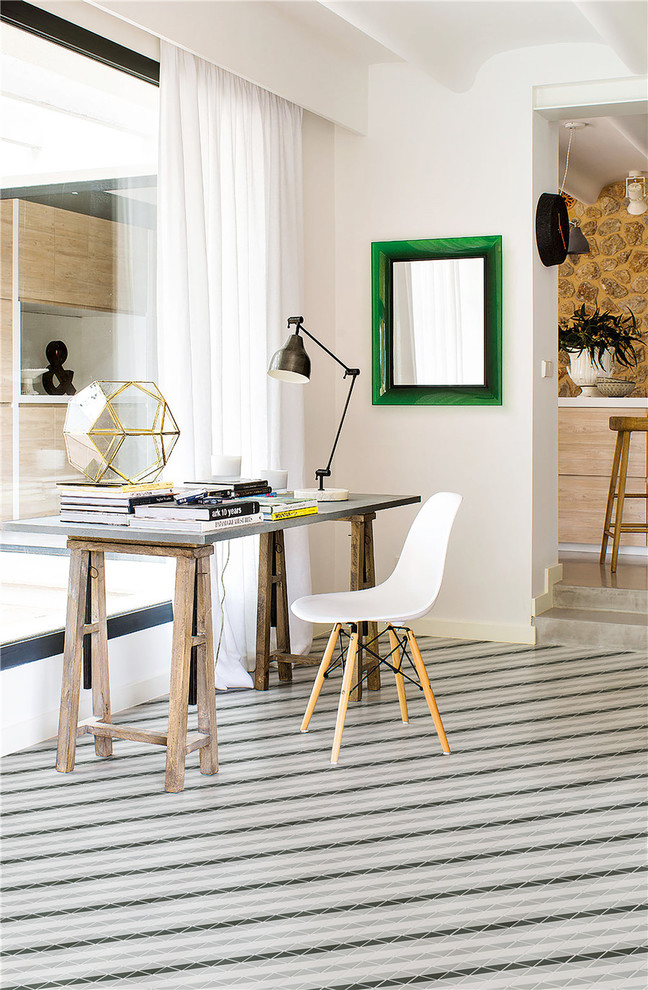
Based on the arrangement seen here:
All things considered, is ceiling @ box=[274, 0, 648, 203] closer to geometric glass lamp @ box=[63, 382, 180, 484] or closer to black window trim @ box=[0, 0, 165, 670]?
black window trim @ box=[0, 0, 165, 670]

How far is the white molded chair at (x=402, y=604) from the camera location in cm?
350

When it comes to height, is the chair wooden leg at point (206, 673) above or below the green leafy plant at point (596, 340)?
below

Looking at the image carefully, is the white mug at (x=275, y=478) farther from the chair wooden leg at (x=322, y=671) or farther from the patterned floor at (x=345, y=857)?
the patterned floor at (x=345, y=857)

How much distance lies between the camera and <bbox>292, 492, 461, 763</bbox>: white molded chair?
11.5 ft

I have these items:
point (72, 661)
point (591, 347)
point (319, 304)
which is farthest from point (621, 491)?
point (72, 661)

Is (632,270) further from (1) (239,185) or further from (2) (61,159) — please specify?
(2) (61,159)

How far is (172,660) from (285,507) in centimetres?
68

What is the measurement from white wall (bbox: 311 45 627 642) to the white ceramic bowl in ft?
5.79

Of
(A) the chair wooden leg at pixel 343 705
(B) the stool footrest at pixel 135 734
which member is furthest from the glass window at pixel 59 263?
(A) the chair wooden leg at pixel 343 705

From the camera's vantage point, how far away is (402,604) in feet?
12.1

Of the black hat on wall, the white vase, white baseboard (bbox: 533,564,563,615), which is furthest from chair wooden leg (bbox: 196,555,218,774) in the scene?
the white vase

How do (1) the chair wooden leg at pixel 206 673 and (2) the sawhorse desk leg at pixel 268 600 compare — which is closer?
(1) the chair wooden leg at pixel 206 673

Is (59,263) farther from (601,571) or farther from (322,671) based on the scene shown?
(601,571)

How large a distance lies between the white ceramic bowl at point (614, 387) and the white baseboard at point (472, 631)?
2447 mm
